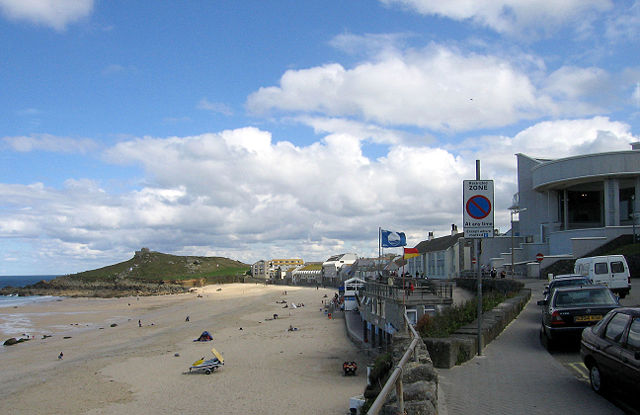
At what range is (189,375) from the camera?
22047 mm

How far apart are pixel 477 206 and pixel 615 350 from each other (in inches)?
182

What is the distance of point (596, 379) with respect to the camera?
8117 mm

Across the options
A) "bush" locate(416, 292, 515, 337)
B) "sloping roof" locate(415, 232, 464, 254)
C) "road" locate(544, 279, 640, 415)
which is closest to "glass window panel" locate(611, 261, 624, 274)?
"bush" locate(416, 292, 515, 337)

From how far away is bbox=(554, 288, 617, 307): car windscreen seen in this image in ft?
39.7

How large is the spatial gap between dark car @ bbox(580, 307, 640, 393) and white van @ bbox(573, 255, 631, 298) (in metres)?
17.6

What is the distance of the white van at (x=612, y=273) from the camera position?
24016 millimetres

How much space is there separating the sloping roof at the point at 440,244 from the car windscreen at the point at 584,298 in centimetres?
4703

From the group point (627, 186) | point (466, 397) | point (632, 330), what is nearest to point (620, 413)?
point (632, 330)

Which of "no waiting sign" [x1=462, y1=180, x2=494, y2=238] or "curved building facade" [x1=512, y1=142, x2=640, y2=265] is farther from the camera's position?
"curved building facade" [x1=512, y1=142, x2=640, y2=265]

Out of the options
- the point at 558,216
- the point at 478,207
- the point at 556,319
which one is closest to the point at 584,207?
the point at 558,216

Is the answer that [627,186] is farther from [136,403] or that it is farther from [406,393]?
[406,393]

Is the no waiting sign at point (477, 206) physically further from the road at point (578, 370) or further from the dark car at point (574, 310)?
the road at point (578, 370)

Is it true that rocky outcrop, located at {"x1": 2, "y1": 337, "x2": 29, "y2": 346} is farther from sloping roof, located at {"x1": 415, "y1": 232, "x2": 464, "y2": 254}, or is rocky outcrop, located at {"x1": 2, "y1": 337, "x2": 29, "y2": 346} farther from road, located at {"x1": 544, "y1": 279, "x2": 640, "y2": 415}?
Answer: sloping roof, located at {"x1": 415, "y1": 232, "x2": 464, "y2": 254}

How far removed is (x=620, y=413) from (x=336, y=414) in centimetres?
914
